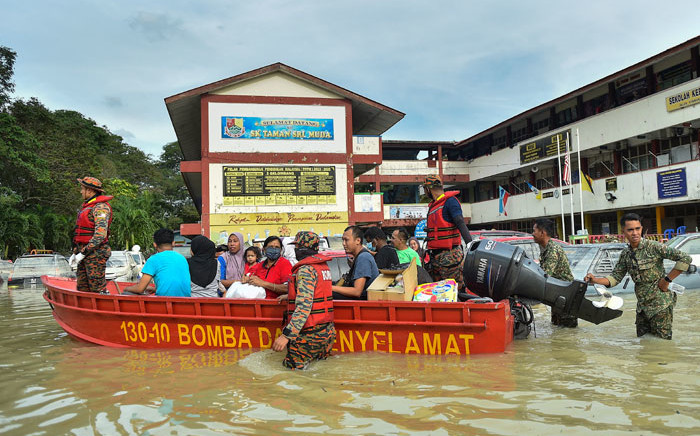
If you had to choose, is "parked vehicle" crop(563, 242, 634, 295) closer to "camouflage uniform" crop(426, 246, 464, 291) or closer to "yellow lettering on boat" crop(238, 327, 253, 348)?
"camouflage uniform" crop(426, 246, 464, 291)

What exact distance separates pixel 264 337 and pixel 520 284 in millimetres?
3109

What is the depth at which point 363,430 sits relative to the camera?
346 cm

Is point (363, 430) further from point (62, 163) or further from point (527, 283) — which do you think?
point (62, 163)

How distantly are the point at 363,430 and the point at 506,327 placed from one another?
2601 millimetres

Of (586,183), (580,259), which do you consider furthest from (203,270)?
(586,183)

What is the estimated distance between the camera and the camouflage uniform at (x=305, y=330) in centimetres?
468

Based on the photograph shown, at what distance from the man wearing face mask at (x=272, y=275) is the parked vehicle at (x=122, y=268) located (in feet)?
35.4

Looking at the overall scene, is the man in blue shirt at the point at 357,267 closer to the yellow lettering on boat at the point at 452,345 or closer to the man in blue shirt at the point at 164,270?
the yellow lettering on boat at the point at 452,345

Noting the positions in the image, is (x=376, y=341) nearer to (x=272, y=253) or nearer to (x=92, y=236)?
(x=272, y=253)

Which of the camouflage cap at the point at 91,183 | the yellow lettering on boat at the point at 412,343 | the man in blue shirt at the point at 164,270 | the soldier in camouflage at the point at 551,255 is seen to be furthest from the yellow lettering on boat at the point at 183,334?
the soldier in camouflage at the point at 551,255

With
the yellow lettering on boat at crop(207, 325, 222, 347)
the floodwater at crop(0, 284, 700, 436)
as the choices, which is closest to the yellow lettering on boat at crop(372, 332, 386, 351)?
the floodwater at crop(0, 284, 700, 436)

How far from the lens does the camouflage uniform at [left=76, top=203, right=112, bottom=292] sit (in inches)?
261

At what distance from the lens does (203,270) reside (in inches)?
260

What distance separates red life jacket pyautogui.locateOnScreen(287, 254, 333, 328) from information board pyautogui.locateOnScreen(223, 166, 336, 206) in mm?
15737
